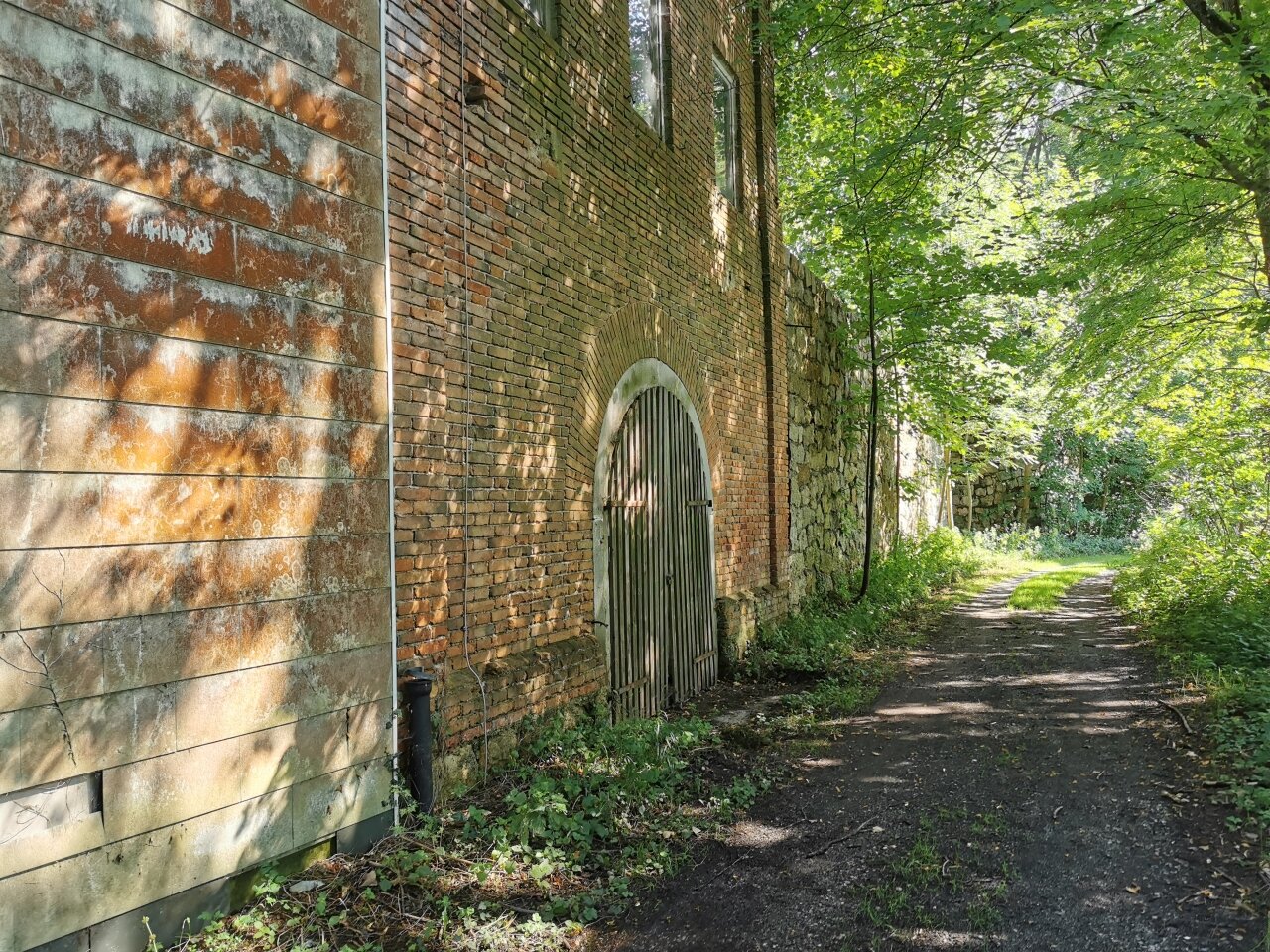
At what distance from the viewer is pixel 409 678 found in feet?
13.8

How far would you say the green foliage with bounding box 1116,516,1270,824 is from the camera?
198 inches

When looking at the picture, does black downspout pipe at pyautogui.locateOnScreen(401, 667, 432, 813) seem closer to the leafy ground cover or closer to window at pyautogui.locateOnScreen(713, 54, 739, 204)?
the leafy ground cover

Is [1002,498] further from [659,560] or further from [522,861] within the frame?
[522,861]

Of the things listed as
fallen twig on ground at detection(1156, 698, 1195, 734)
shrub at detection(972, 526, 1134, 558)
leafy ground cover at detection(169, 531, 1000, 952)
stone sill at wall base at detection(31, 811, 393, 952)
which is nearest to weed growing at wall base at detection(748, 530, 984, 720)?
leafy ground cover at detection(169, 531, 1000, 952)

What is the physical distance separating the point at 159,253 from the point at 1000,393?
15291mm

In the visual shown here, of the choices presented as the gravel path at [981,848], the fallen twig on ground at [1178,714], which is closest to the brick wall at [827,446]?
the fallen twig on ground at [1178,714]

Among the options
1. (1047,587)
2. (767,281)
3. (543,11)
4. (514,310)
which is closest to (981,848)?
(514,310)

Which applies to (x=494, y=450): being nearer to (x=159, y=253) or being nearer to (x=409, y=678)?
(x=409, y=678)

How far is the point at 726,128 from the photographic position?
31.9ft

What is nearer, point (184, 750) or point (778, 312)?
point (184, 750)

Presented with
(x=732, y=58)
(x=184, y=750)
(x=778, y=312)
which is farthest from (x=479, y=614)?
(x=732, y=58)

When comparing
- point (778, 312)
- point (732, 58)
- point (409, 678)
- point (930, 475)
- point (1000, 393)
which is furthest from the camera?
point (930, 475)

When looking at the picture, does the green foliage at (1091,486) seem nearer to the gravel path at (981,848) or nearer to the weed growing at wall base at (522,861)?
the gravel path at (981,848)

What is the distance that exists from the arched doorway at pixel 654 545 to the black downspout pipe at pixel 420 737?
2102 mm
